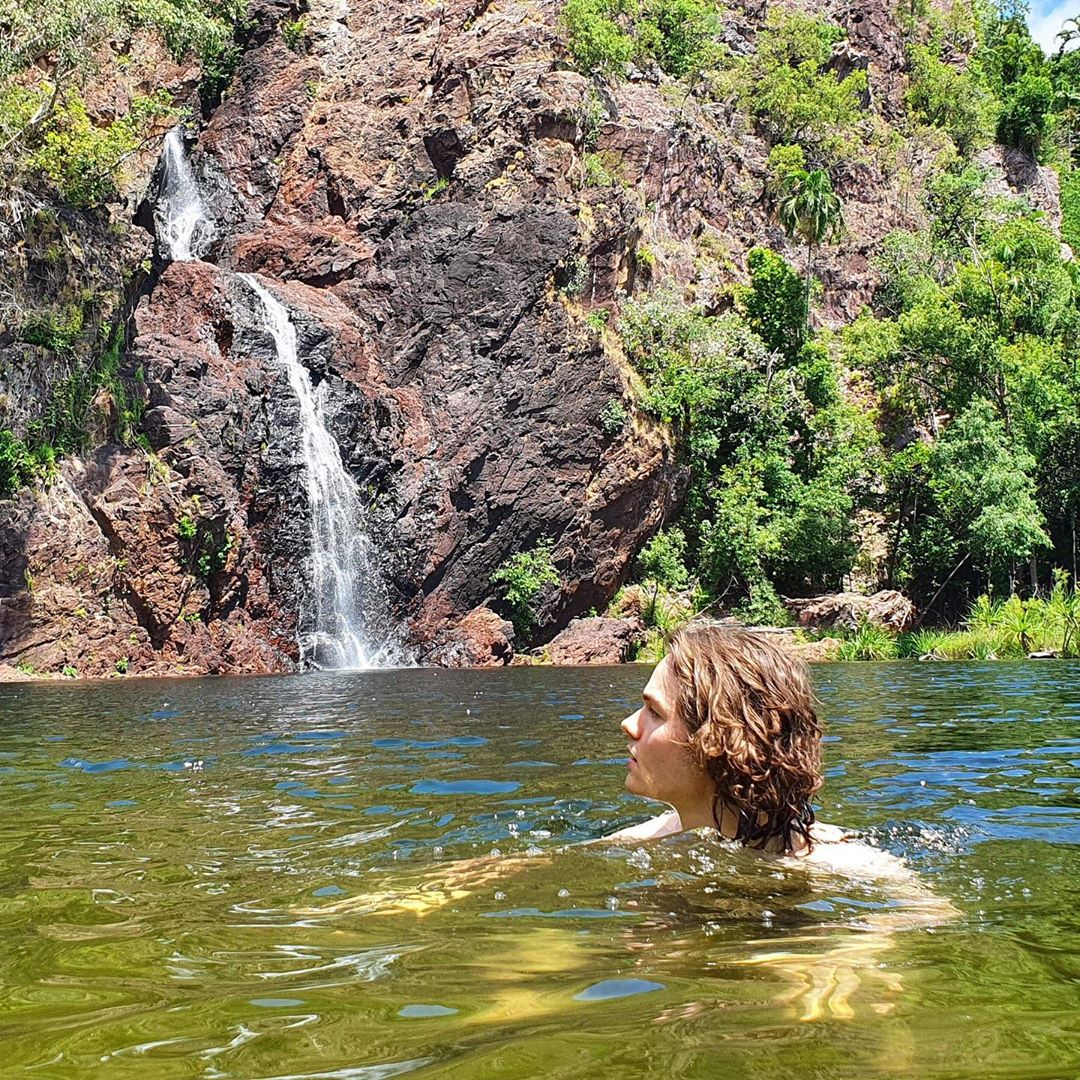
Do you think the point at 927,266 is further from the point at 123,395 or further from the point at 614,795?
the point at 614,795

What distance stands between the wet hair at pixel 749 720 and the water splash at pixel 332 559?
25513 millimetres

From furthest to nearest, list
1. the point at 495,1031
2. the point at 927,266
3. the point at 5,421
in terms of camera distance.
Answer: the point at 927,266 < the point at 5,421 < the point at 495,1031

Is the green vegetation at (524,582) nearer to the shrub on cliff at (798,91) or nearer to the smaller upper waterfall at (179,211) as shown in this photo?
the smaller upper waterfall at (179,211)

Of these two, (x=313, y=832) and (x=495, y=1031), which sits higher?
(x=495, y=1031)

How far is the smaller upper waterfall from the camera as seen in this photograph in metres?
35.3

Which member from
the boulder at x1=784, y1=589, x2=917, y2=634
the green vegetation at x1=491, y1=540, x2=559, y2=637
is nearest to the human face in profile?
the green vegetation at x1=491, y1=540, x2=559, y2=637

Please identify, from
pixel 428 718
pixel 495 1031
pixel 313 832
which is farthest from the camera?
pixel 428 718

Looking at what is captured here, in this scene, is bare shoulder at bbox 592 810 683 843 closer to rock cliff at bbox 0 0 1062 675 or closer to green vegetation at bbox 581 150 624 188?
rock cliff at bbox 0 0 1062 675

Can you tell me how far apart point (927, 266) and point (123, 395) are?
38095 millimetres

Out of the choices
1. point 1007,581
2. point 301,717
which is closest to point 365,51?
point 1007,581

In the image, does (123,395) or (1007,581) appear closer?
(123,395)

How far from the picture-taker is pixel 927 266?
161 feet

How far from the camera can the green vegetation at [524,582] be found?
105ft

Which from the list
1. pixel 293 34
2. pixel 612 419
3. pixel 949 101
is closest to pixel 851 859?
pixel 612 419
